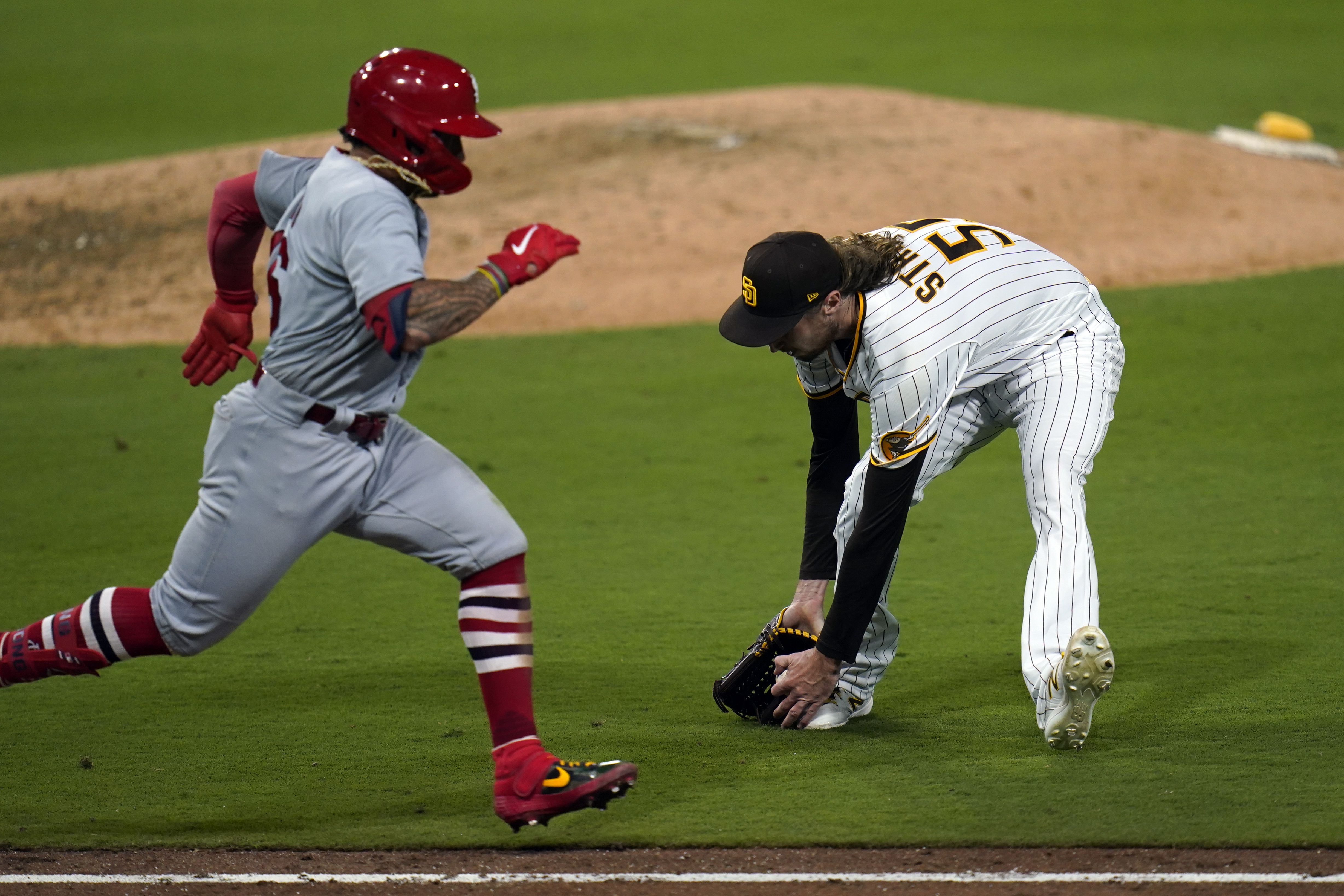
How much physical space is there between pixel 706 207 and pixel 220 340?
385 inches

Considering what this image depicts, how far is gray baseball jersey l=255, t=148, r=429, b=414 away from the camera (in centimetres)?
355

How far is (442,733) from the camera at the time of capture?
467cm

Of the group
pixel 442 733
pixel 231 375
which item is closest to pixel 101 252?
pixel 231 375

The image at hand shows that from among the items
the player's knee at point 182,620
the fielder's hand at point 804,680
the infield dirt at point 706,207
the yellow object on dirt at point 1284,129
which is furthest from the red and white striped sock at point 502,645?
the yellow object on dirt at point 1284,129

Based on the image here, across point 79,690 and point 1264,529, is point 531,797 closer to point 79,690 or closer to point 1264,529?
point 79,690

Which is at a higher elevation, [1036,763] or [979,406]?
[979,406]

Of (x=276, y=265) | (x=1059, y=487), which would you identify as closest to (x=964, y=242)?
(x=1059, y=487)

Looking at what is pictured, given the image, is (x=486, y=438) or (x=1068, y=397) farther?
(x=486, y=438)

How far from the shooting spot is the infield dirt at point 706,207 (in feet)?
41.7

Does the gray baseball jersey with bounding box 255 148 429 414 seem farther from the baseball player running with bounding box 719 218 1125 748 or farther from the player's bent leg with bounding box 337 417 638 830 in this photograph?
the baseball player running with bounding box 719 218 1125 748

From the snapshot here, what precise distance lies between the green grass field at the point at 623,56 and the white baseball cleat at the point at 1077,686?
15.7m

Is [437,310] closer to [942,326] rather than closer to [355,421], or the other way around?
[355,421]

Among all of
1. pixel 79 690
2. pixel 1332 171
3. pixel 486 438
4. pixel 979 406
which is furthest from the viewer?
pixel 1332 171

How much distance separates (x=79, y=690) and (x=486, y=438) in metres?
3.90
